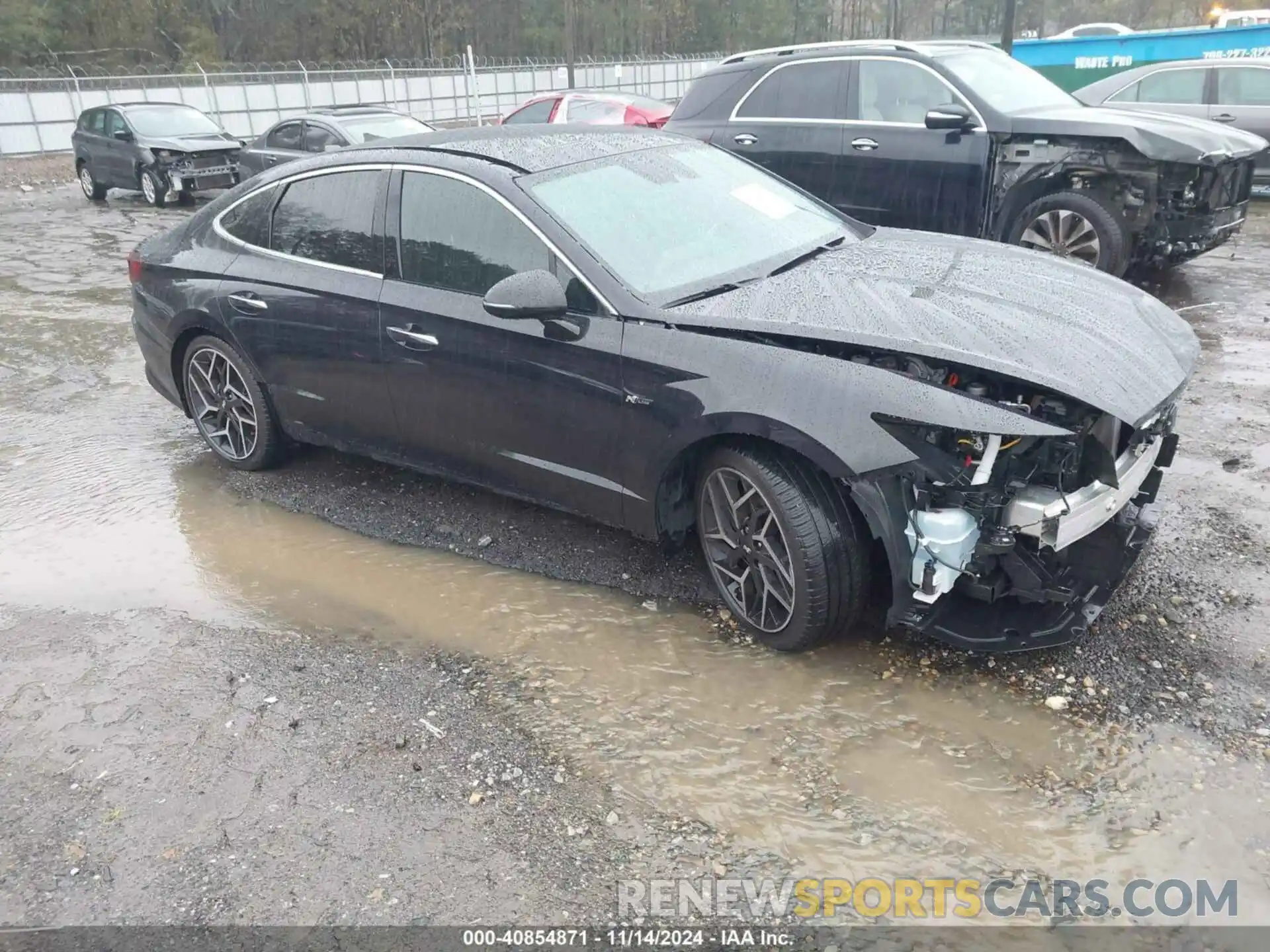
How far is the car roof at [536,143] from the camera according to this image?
13.8 feet

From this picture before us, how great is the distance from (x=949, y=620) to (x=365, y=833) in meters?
1.92

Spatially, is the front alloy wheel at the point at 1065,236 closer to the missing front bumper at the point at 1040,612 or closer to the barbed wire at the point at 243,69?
the missing front bumper at the point at 1040,612

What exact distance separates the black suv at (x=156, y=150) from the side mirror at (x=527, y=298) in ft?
44.9

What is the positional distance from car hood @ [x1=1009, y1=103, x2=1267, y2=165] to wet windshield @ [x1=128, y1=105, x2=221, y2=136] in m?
13.7

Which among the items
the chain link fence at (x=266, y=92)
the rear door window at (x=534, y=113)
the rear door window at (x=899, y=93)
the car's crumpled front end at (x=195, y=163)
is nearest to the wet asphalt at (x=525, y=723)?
the rear door window at (x=899, y=93)

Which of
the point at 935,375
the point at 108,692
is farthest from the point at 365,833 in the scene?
the point at 935,375

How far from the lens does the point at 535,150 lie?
4.27 m

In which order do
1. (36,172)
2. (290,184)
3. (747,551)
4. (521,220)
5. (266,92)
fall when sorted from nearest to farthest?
(747,551) → (521,220) → (290,184) → (36,172) → (266,92)

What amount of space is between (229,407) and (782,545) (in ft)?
10.9

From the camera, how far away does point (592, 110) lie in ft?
45.0

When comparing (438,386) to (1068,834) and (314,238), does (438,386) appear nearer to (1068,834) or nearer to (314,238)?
(314,238)

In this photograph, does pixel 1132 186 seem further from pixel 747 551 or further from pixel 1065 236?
pixel 747 551

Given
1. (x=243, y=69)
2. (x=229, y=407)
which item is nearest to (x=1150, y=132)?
(x=229, y=407)

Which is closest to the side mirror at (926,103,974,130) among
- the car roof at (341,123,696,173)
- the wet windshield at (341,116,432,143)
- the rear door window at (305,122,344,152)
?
the car roof at (341,123,696,173)
